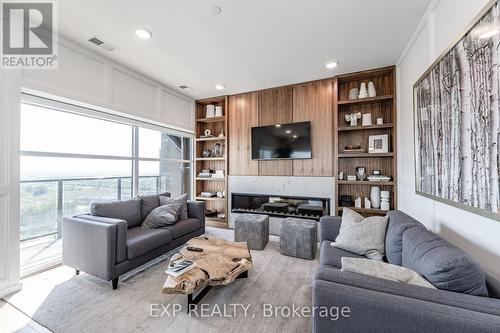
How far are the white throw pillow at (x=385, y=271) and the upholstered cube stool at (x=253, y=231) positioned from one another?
6.37 feet

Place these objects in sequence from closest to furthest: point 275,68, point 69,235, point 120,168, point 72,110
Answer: point 69,235 < point 72,110 < point 275,68 < point 120,168

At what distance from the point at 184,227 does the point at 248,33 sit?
2.64m

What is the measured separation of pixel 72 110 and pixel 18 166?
964mm

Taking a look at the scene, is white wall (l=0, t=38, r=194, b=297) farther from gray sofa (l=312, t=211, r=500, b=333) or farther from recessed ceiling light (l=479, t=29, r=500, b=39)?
recessed ceiling light (l=479, t=29, r=500, b=39)

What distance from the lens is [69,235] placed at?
7.50 feet

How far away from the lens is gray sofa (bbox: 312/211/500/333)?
0.82 m

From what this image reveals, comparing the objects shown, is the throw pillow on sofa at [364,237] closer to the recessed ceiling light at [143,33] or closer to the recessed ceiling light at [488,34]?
the recessed ceiling light at [488,34]

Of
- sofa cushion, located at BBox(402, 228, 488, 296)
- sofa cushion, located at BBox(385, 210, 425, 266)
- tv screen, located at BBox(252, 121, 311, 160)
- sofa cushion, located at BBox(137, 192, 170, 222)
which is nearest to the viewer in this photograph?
sofa cushion, located at BBox(402, 228, 488, 296)

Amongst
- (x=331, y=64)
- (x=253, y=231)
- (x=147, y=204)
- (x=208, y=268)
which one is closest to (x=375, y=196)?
(x=253, y=231)

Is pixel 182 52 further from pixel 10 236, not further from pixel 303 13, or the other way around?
pixel 10 236

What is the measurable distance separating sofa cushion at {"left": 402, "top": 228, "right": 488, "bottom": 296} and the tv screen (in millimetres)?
2518

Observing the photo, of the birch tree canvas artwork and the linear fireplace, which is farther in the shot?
the linear fireplace

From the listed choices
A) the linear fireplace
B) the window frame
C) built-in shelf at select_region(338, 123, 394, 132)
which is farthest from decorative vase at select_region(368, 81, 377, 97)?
the window frame

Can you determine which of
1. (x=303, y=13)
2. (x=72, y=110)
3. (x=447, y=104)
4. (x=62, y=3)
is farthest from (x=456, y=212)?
(x=72, y=110)
